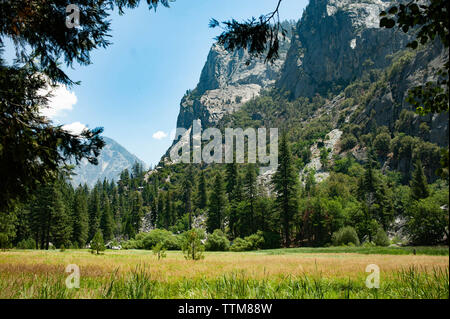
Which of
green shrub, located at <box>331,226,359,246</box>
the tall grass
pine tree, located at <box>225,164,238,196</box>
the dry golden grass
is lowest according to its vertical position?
green shrub, located at <box>331,226,359,246</box>

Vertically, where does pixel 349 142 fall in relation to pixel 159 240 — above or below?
above

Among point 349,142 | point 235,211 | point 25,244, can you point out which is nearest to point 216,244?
Answer: point 235,211

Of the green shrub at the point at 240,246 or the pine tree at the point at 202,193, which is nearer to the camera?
the green shrub at the point at 240,246

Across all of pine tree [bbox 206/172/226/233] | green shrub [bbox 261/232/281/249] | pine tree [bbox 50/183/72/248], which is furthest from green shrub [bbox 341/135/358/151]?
pine tree [bbox 50/183/72/248]

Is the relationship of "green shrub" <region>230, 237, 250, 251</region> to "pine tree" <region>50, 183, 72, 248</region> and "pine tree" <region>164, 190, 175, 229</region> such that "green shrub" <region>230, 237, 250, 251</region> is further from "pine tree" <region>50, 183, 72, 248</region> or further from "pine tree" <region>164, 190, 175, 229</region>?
"pine tree" <region>164, 190, 175, 229</region>

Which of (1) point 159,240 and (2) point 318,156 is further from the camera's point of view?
(2) point 318,156

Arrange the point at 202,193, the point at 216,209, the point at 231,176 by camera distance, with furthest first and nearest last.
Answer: the point at 202,193, the point at 231,176, the point at 216,209

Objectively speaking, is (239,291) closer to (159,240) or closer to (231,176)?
(159,240)

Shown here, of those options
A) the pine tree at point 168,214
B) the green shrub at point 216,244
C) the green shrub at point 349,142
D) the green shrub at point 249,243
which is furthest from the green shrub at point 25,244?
the green shrub at point 349,142

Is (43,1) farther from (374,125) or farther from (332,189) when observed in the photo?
(374,125)

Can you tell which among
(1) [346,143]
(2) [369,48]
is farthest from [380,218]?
(2) [369,48]

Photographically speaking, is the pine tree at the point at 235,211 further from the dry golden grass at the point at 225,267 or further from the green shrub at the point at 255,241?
the dry golden grass at the point at 225,267

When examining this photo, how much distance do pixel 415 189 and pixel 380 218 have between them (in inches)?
437
